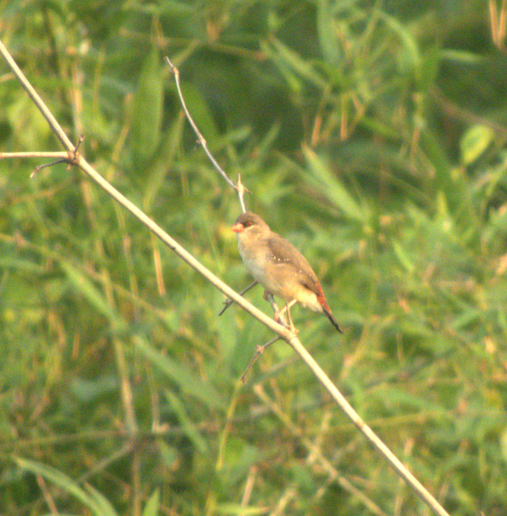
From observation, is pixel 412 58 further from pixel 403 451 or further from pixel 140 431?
pixel 140 431

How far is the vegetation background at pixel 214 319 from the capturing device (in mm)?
4094

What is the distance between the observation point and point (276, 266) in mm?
3396

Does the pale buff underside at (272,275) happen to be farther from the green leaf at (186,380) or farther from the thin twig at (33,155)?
the thin twig at (33,155)

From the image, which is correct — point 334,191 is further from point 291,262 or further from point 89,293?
point 89,293

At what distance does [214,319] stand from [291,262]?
0.76 metres

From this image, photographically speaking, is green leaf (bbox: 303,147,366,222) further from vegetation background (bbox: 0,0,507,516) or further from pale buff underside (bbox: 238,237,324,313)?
pale buff underside (bbox: 238,237,324,313)

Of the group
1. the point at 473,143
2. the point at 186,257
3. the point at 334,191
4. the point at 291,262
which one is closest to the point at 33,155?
the point at 186,257

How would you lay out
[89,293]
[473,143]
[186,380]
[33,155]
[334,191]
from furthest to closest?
[473,143] < [334,191] < [89,293] < [186,380] < [33,155]

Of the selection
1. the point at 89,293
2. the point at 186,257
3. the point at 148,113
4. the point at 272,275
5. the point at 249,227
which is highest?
the point at 148,113

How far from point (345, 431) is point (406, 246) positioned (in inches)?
42.4

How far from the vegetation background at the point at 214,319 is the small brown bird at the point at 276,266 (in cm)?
41

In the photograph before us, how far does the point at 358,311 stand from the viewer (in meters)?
4.36

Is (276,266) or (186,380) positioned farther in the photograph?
(186,380)

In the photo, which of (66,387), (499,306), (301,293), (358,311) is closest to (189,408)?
(66,387)
